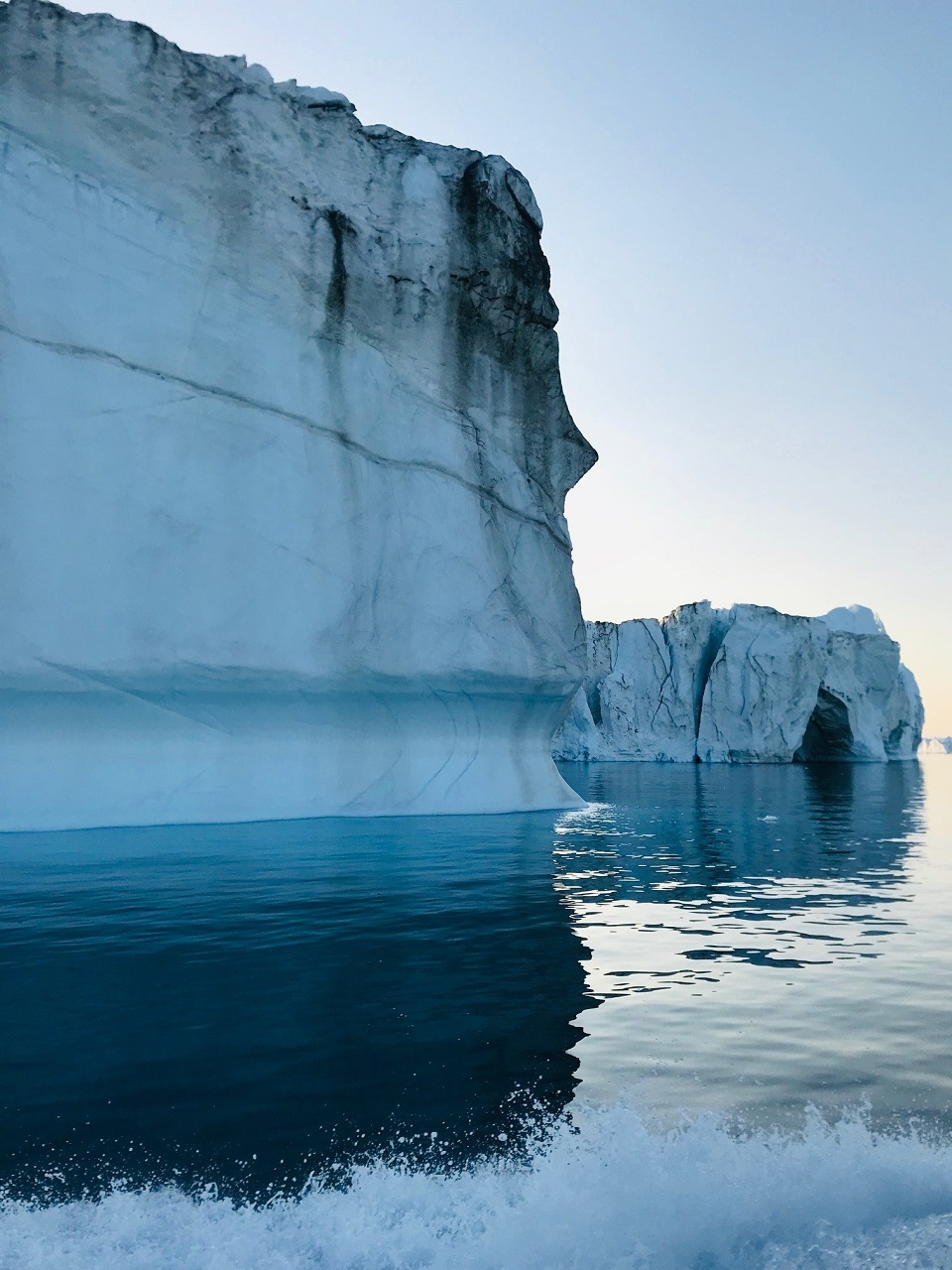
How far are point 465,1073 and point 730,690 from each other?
43.2 meters

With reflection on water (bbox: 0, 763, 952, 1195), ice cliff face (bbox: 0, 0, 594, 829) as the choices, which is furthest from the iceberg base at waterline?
reflection on water (bbox: 0, 763, 952, 1195)

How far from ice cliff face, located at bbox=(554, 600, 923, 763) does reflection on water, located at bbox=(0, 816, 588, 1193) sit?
36683mm

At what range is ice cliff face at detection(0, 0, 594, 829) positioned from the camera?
37.3 ft

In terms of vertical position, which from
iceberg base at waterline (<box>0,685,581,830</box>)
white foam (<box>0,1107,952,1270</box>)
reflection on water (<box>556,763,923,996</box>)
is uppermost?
iceberg base at waterline (<box>0,685,581,830</box>)

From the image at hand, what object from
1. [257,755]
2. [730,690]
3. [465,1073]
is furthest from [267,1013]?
[730,690]

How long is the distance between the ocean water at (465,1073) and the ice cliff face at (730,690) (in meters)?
37.0

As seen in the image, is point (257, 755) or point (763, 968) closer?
point (763, 968)

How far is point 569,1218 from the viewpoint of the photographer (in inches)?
109

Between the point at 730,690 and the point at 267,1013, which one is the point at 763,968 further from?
the point at 730,690

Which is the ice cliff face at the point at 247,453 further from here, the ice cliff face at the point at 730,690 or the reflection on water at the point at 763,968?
the ice cliff face at the point at 730,690

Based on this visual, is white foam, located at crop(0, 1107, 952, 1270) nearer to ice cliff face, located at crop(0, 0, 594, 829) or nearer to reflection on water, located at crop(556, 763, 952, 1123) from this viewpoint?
reflection on water, located at crop(556, 763, 952, 1123)

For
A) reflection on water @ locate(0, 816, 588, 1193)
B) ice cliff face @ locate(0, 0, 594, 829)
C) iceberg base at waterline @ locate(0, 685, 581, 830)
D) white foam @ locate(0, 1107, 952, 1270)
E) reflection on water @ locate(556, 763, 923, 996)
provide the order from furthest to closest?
ice cliff face @ locate(0, 0, 594, 829) → iceberg base at waterline @ locate(0, 685, 581, 830) → reflection on water @ locate(556, 763, 923, 996) → reflection on water @ locate(0, 816, 588, 1193) → white foam @ locate(0, 1107, 952, 1270)

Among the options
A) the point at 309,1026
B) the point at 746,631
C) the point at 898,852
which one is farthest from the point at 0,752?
the point at 746,631

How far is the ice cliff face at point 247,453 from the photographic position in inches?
448
